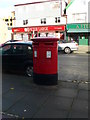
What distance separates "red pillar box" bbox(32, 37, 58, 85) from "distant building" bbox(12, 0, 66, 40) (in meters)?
33.1

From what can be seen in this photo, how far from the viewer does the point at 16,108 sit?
4.62 m

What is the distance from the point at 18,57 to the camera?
8.49 m

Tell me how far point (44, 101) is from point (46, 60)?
1.88 m

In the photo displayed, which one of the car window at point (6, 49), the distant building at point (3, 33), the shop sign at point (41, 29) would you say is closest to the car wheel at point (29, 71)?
the car window at point (6, 49)

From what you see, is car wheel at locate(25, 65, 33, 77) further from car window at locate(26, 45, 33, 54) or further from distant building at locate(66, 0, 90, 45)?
distant building at locate(66, 0, 90, 45)

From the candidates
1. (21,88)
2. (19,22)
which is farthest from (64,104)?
(19,22)

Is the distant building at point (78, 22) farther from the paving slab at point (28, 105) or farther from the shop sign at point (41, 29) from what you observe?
the paving slab at point (28, 105)

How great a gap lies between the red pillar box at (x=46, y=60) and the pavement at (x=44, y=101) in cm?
Answer: 27

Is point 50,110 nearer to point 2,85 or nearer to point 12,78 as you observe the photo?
point 2,85

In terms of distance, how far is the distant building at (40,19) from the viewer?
40.4m

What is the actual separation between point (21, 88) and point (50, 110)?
1.97 meters

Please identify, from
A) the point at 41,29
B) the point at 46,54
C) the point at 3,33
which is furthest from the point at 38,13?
the point at 46,54

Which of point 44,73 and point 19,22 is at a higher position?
point 19,22

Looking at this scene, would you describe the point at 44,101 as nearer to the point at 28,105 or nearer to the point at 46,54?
the point at 28,105
